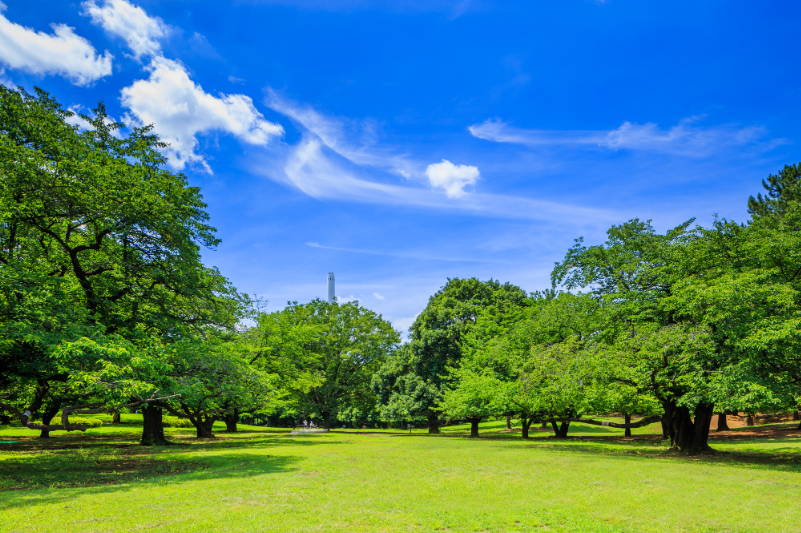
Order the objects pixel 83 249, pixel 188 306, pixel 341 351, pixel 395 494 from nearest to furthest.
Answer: pixel 395 494 → pixel 83 249 → pixel 188 306 → pixel 341 351

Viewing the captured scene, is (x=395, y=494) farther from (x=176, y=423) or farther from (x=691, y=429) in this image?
(x=176, y=423)

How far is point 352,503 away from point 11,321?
11.5 meters

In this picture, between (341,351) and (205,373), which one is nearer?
(205,373)

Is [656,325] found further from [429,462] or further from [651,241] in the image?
[429,462]

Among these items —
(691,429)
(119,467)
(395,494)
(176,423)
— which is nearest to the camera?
(395,494)

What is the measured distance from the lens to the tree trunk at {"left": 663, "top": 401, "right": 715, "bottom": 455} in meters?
22.0

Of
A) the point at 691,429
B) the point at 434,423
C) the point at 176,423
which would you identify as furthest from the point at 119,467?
the point at 176,423

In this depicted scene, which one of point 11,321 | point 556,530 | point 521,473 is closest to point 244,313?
point 11,321

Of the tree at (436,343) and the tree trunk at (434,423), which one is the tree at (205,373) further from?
the tree trunk at (434,423)

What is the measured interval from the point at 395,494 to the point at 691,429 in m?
18.8

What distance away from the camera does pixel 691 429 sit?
2264cm

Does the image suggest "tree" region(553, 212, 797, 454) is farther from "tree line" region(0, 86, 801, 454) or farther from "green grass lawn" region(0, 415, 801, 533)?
"green grass lawn" region(0, 415, 801, 533)

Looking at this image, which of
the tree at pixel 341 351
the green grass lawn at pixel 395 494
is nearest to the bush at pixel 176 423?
the tree at pixel 341 351

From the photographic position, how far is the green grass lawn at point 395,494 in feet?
28.2
